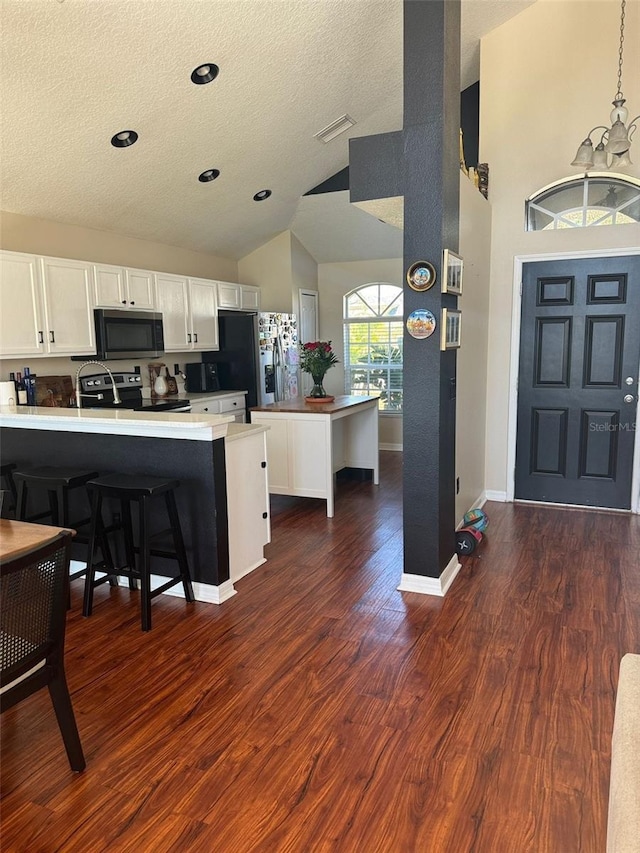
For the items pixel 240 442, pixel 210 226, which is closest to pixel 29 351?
pixel 240 442

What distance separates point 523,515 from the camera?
15.3ft

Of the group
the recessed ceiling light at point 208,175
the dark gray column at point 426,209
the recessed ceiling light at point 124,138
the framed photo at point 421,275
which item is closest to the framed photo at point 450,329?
the dark gray column at point 426,209

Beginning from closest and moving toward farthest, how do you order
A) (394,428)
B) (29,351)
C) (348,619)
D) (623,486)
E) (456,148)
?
1. (348,619)
2. (456,148)
3. (29,351)
4. (623,486)
5. (394,428)

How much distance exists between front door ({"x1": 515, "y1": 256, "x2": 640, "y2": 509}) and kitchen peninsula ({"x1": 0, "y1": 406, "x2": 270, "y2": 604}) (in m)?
2.58

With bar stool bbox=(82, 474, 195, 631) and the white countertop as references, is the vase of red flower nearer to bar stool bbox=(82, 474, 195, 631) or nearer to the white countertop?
the white countertop

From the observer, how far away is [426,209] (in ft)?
10.0

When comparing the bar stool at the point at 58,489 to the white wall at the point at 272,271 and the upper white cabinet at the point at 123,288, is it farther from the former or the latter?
the white wall at the point at 272,271

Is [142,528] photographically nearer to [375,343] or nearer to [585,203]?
[585,203]

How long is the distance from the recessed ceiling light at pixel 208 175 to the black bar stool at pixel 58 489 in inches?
116

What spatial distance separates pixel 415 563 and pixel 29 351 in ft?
10.2

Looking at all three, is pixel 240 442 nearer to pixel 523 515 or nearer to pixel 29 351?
pixel 29 351

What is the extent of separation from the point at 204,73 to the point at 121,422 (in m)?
2.41

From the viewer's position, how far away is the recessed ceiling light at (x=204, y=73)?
3713 millimetres

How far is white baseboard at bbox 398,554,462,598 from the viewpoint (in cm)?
325
